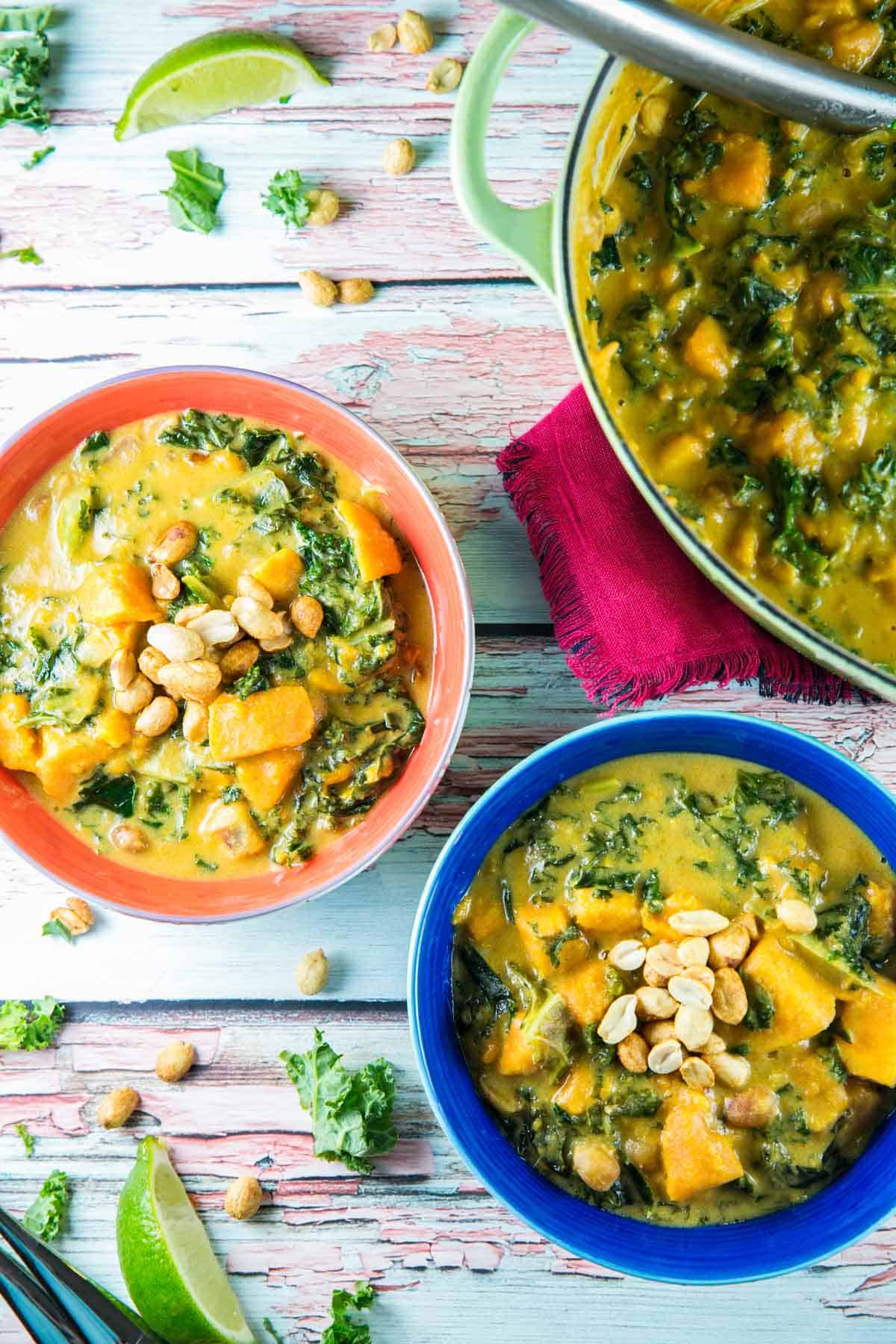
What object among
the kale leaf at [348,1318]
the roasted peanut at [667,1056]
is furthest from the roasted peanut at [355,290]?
the kale leaf at [348,1318]

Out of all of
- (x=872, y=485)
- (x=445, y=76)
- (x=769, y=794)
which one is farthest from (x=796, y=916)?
(x=445, y=76)

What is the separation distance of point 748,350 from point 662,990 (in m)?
1.22

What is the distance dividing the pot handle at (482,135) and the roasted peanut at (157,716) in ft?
3.54

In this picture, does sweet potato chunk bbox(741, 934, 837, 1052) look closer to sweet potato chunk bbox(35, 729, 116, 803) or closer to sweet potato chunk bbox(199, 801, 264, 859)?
sweet potato chunk bbox(199, 801, 264, 859)

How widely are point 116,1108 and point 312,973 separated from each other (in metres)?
0.54

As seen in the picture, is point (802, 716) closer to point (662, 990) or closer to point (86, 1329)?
point (662, 990)

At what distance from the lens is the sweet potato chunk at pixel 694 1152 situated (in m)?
2.20

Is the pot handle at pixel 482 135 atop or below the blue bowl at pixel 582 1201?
atop

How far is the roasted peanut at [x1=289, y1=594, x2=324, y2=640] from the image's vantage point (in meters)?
2.32

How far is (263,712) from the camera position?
228 cm

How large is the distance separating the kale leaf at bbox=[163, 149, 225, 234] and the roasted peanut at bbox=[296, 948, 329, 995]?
65.3 inches

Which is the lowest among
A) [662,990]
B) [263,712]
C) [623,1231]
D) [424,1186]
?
[424,1186]

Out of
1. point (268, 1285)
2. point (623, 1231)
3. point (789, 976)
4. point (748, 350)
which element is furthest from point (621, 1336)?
point (748, 350)

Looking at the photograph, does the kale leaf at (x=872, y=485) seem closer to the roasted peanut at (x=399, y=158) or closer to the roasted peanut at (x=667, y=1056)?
the roasted peanut at (x=667, y=1056)
